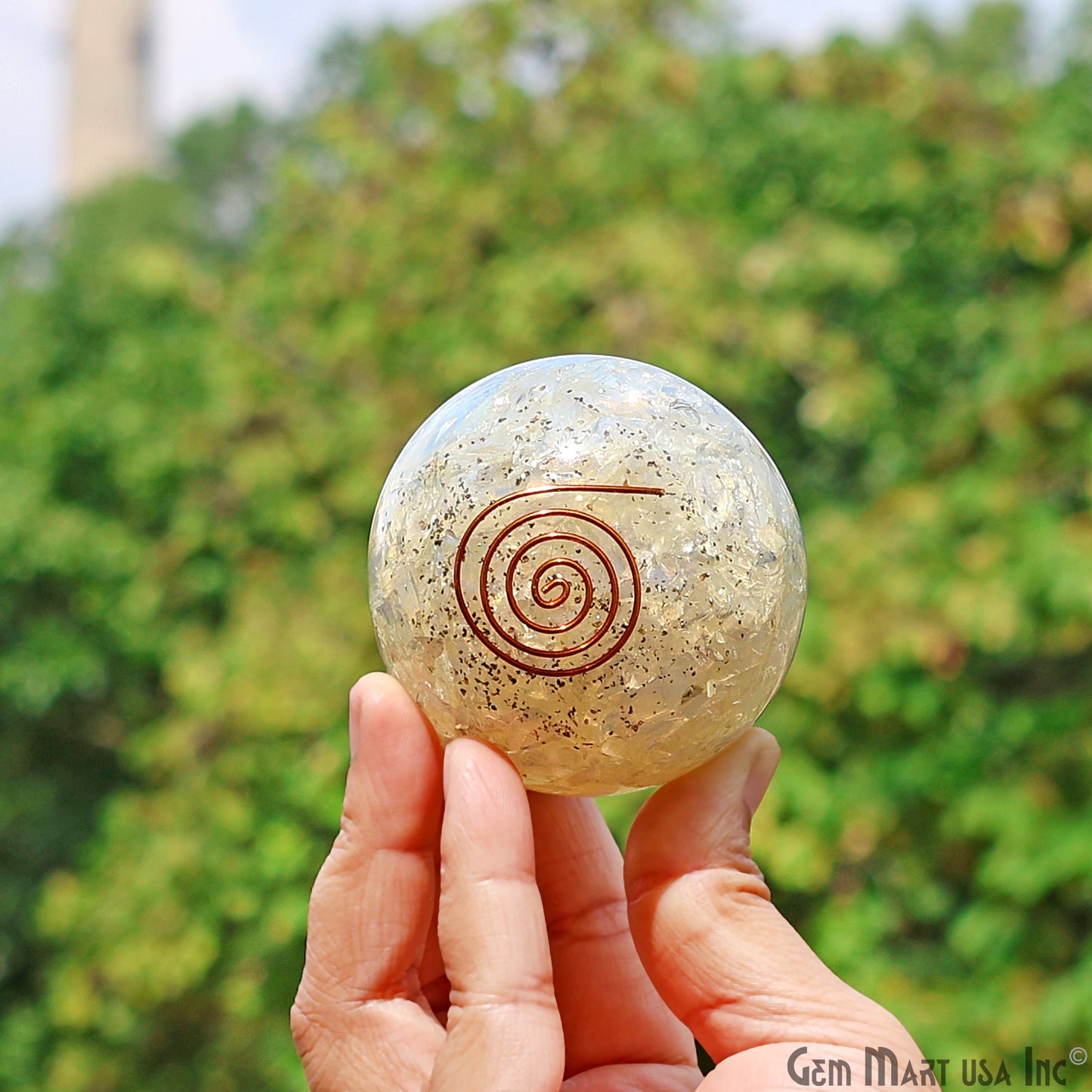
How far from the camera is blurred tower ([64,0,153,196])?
1973 centimetres

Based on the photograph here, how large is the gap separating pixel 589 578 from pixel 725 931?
57 centimetres

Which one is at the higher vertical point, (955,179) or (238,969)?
(955,179)

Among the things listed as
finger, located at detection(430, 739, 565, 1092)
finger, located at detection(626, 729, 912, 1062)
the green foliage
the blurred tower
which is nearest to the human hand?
finger, located at detection(430, 739, 565, 1092)

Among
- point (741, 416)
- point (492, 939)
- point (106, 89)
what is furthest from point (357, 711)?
point (106, 89)

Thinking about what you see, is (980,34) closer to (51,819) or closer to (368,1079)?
(51,819)

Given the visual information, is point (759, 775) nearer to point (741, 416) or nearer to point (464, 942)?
point (464, 942)

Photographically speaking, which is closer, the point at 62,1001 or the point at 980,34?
the point at 62,1001

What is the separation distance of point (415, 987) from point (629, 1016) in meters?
0.39

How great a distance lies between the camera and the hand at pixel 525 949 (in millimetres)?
1587

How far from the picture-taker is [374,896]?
70.8 inches

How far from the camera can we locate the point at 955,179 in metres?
5.36

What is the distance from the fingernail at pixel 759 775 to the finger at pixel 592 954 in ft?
1.21

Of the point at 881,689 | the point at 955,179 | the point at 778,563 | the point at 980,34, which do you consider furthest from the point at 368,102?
the point at 980,34

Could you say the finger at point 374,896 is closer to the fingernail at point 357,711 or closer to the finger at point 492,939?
the fingernail at point 357,711
